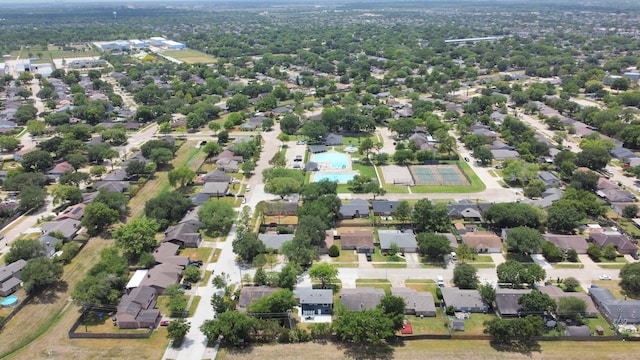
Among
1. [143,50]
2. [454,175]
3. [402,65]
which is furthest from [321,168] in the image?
[143,50]

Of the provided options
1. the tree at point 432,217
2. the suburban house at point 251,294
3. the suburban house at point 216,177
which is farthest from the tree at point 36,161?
the tree at point 432,217

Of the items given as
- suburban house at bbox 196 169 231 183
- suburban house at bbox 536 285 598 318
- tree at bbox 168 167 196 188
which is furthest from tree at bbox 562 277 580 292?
tree at bbox 168 167 196 188

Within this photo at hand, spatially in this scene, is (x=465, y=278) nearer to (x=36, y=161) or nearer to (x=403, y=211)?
(x=403, y=211)

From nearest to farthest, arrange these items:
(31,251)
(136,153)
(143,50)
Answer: (31,251) < (136,153) < (143,50)

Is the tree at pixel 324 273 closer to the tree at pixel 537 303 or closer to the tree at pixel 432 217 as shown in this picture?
the tree at pixel 432 217

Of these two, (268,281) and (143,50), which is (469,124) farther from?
(143,50)

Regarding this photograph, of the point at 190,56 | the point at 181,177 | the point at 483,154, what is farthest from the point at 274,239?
the point at 190,56

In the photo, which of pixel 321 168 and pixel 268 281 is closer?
pixel 268 281
